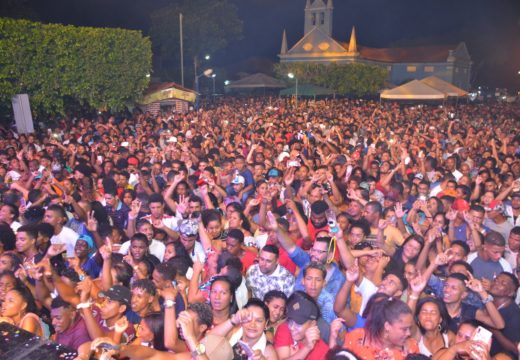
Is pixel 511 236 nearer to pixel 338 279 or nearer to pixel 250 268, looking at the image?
pixel 338 279

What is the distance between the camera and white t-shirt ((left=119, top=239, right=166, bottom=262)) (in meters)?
5.49

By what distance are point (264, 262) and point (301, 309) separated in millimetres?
887

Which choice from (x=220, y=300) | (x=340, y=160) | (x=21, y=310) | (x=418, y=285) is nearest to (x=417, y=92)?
(x=340, y=160)

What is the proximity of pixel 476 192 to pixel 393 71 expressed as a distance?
5398 centimetres

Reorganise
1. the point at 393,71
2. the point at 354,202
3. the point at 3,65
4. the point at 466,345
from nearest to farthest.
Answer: the point at 466,345 → the point at 354,202 → the point at 3,65 → the point at 393,71

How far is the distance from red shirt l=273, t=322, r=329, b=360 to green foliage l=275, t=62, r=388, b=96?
35.7 meters

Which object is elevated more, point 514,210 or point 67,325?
point 67,325

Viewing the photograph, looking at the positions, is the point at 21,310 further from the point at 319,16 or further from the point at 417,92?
the point at 319,16

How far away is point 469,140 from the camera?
12914 mm

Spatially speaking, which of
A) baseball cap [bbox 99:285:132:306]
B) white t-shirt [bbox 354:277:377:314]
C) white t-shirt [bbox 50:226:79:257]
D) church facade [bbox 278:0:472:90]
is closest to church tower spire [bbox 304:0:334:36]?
church facade [bbox 278:0:472:90]

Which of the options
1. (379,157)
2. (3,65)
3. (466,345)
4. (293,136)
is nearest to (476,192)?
(379,157)

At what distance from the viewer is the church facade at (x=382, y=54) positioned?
177 ft

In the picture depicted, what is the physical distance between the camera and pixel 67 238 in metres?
5.98

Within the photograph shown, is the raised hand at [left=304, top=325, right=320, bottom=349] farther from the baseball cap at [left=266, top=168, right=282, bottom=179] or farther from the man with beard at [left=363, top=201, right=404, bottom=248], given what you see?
the baseball cap at [left=266, top=168, right=282, bottom=179]
